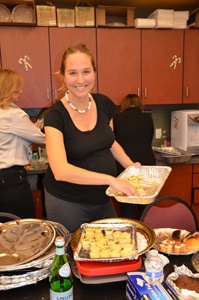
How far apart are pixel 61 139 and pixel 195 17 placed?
8.68ft

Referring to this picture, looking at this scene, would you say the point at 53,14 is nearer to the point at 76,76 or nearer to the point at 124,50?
the point at 124,50

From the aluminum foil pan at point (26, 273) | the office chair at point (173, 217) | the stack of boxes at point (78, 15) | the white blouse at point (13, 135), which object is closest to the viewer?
the aluminum foil pan at point (26, 273)

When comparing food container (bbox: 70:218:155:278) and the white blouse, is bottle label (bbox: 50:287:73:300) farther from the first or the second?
the white blouse

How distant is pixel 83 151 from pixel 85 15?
1930 mm

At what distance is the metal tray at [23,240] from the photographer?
104 centimetres

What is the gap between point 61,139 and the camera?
1396 millimetres

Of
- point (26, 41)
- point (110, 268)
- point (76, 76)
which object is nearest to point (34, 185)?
point (26, 41)

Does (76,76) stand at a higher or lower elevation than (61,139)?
higher

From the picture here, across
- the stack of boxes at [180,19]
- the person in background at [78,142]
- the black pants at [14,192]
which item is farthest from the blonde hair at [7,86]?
the stack of boxes at [180,19]

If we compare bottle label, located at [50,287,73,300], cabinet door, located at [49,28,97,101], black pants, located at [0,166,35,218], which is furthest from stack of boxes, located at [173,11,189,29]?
bottle label, located at [50,287,73,300]

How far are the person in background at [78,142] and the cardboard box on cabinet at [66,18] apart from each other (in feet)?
5.17

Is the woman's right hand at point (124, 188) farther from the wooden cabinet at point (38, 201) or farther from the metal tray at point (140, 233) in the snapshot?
the wooden cabinet at point (38, 201)

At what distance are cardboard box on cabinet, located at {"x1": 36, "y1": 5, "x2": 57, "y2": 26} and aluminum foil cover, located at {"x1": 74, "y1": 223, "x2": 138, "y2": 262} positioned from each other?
227 centimetres

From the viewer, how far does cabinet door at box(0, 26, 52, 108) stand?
284 centimetres
